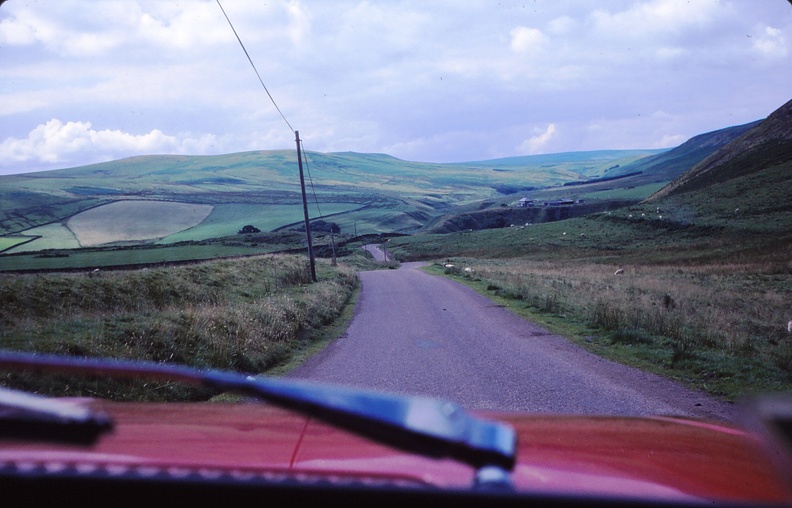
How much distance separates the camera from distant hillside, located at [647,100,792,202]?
8031 centimetres

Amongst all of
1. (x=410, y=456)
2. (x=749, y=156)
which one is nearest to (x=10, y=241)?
(x=410, y=456)

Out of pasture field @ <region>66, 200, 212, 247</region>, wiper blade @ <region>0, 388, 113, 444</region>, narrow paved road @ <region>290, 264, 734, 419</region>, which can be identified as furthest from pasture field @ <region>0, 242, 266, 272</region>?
wiper blade @ <region>0, 388, 113, 444</region>

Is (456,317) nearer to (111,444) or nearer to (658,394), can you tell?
A: (658,394)

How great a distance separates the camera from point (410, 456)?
71.2 inches

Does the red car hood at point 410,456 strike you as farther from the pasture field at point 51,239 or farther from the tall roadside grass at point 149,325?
the pasture field at point 51,239

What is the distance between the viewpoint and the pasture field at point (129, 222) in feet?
200

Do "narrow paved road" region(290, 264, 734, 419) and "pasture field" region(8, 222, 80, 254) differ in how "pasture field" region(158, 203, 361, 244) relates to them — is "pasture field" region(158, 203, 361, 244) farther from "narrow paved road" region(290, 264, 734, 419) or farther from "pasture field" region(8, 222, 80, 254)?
"narrow paved road" region(290, 264, 734, 419)

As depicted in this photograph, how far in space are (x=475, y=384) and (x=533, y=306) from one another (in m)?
9.10

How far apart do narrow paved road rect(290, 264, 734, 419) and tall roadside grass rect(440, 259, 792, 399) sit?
2.30ft

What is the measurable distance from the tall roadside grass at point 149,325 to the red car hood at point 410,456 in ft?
14.6

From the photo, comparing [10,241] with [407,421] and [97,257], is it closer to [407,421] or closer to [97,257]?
[97,257]

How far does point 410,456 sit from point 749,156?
98.5 m

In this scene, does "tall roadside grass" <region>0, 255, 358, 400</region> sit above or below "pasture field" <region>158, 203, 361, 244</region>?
above

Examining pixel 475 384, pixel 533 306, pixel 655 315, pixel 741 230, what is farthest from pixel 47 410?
pixel 741 230
